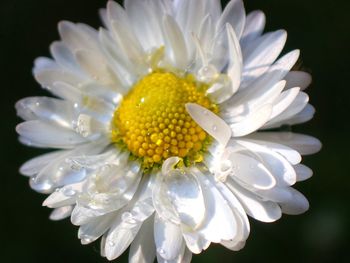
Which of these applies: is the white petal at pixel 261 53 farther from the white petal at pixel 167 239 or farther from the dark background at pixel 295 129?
the dark background at pixel 295 129

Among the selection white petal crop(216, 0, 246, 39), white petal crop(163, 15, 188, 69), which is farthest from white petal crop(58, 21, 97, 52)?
white petal crop(216, 0, 246, 39)

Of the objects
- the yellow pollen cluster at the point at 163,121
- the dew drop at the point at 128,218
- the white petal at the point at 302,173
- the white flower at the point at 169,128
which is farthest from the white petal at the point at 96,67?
the white petal at the point at 302,173

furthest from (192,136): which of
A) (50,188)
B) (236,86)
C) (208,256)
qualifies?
(208,256)

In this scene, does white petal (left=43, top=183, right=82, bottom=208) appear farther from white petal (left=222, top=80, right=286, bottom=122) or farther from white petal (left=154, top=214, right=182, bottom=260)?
white petal (left=222, top=80, right=286, bottom=122)

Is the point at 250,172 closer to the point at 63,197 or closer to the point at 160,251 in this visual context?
the point at 160,251

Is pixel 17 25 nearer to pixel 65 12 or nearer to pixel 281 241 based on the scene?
pixel 65 12

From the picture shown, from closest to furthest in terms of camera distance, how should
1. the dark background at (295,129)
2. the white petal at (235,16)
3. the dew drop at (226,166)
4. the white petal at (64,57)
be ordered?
the dew drop at (226,166) < the white petal at (235,16) < the white petal at (64,57) < the dark background at (295,129)
